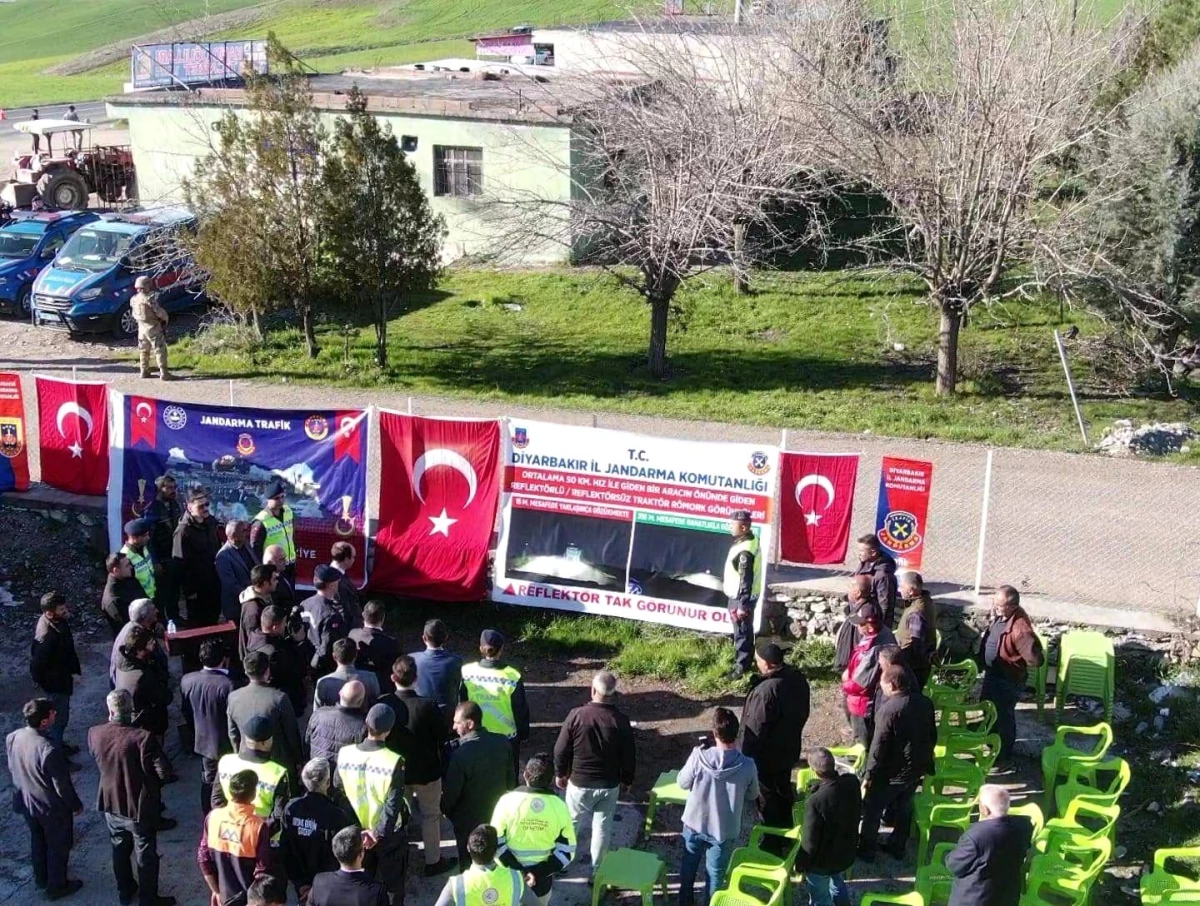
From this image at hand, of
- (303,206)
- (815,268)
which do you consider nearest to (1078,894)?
(303,206)

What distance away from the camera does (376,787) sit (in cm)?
744

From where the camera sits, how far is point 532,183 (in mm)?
26734

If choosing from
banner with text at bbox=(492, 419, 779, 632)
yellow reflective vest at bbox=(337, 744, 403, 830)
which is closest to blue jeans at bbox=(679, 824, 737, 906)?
yellow reflective vest at bbox=(337, 744, 403, 830)

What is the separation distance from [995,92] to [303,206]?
35.5 ft

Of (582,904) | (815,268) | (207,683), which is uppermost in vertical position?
(815,268)

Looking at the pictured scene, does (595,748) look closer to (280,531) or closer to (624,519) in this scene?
(624,519)

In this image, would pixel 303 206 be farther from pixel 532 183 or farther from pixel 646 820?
pixel 646 820

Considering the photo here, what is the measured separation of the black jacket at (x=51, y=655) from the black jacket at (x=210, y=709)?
151 cm

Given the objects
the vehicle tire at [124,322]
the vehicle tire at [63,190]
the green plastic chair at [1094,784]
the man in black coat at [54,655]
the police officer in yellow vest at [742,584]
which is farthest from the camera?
the vehicle tire at [63,190]

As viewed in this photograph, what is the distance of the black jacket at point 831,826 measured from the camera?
7.47m

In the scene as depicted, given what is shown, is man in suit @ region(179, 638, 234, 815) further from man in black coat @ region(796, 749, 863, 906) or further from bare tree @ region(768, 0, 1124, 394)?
bare tree @ region(768, 0, 1124, 394)

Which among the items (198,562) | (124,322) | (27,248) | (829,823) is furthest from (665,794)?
(27,248)

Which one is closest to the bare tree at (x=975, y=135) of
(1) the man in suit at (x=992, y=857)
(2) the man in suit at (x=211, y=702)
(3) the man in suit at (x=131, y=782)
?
(1) the man in suit at (x=992, y=857)

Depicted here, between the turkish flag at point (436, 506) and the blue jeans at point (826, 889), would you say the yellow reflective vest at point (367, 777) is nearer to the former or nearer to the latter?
the blue jeans at point (826, 889)
